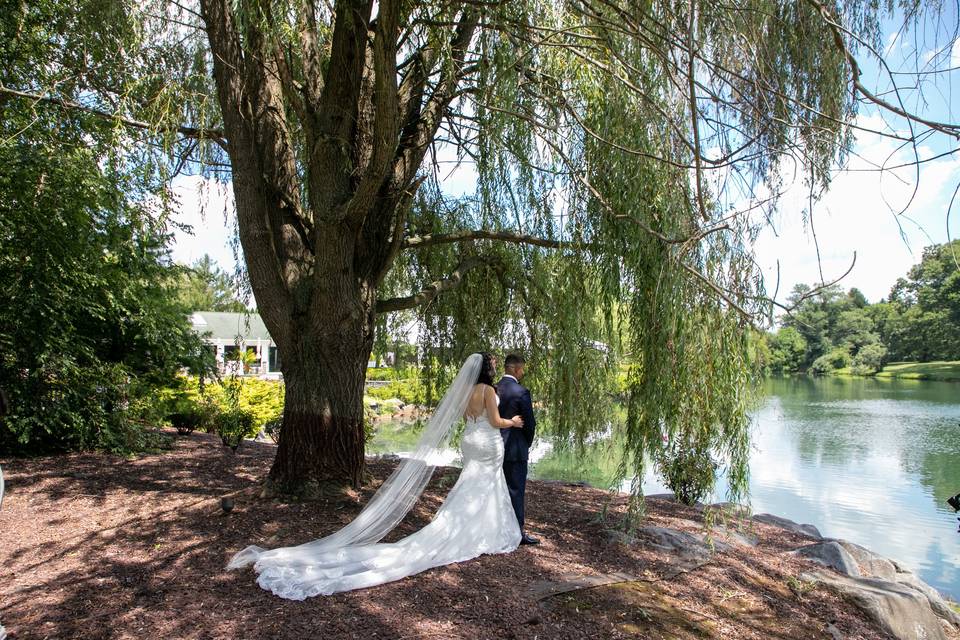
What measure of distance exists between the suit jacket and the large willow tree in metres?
0.83

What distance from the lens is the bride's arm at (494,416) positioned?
200 inches

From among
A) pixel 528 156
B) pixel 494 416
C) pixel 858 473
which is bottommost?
pixel 858 473

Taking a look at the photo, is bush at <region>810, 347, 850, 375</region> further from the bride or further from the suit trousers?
the bride

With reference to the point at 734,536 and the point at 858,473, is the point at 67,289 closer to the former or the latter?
the point at 734,536

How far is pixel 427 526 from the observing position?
15.6 ft

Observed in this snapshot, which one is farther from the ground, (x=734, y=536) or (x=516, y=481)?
(x=516, y=481)

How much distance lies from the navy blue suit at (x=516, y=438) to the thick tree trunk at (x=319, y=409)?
132cm

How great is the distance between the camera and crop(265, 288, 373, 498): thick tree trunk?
541 cm

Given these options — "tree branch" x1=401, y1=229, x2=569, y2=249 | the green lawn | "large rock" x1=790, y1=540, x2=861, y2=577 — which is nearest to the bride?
"tree branch" x1=401, y1=229, x2=569, y2=249

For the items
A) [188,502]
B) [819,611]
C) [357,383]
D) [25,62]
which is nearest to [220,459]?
[188,502]

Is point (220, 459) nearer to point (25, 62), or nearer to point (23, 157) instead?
point (23, 157)

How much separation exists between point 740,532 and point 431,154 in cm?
483

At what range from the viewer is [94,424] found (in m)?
7.67

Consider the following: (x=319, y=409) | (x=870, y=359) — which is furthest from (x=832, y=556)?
(x=870, y=359)
